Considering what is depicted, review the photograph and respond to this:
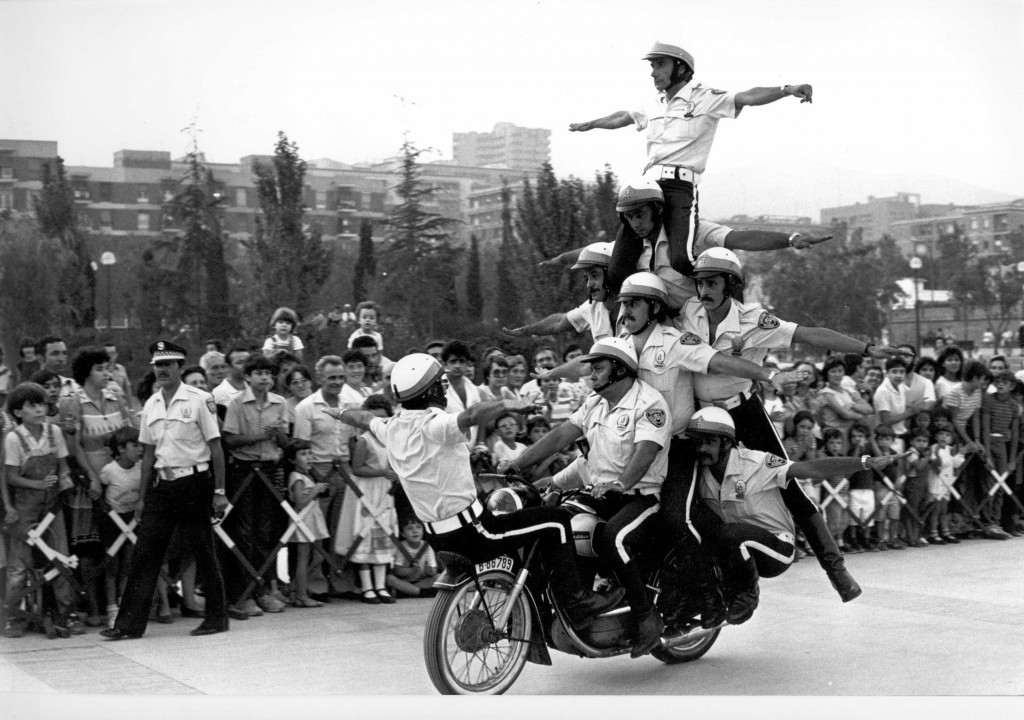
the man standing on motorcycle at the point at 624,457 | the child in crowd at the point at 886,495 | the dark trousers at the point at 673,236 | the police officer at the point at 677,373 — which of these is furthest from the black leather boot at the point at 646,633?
the child in crowd at the point at 886,495

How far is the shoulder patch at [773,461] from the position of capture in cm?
671

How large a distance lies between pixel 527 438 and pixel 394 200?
5.60 m

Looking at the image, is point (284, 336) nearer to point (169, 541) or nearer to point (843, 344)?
point (169, 541)

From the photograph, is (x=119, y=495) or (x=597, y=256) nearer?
(x=597, y=256)

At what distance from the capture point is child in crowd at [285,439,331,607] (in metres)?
8.55

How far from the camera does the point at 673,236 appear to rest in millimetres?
6746

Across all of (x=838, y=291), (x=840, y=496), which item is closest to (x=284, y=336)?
(x=840, y=496)

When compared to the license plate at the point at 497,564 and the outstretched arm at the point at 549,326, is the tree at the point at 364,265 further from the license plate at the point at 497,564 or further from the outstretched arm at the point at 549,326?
the license plate at the point at 497,564

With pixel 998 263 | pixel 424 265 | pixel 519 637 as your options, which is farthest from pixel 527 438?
pixel 998 263

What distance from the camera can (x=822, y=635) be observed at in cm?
763

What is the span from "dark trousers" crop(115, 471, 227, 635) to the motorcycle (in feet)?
7.08

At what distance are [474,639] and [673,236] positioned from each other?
2461 millimetres

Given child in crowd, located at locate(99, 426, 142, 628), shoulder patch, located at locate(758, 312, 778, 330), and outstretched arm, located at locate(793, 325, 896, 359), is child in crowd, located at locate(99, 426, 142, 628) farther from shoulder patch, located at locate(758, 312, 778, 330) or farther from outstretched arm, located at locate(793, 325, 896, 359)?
outstretched arm, located at locate(793, 325, 896, 359)

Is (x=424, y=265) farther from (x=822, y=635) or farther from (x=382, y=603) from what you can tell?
(x=822, y=635)
